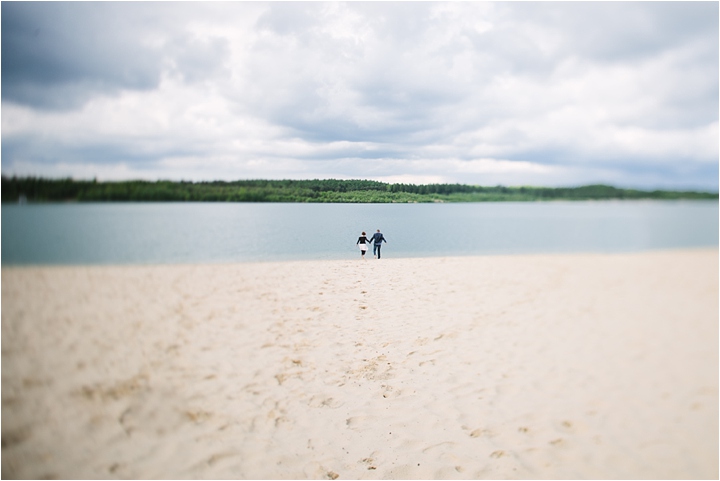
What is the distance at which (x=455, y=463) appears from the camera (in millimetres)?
1514

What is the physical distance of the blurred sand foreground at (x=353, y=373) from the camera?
1.56 m

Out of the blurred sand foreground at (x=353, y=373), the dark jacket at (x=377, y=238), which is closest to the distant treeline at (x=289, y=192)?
the dark jacket at (x=377, y=238)

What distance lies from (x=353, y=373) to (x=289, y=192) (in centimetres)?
100

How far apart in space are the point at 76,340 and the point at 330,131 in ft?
5.40

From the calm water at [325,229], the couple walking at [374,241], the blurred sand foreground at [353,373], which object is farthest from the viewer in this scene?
the couple walking at [374,241]

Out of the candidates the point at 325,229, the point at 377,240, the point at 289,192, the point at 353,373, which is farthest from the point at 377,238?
the point at 353,373

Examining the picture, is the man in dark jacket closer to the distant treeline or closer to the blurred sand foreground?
the blurred sand foreground

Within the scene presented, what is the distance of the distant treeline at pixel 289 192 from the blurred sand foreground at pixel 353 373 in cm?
35

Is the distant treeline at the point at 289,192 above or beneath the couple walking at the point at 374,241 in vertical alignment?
above

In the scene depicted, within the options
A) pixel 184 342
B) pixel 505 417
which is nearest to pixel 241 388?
pixel 184 342

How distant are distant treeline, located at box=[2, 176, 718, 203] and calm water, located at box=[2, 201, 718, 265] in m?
0.04

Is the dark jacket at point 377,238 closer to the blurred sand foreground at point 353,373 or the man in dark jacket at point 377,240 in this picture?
the man in dark jacket at point 377,240

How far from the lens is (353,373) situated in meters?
1.94

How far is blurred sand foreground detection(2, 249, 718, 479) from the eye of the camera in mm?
1563
